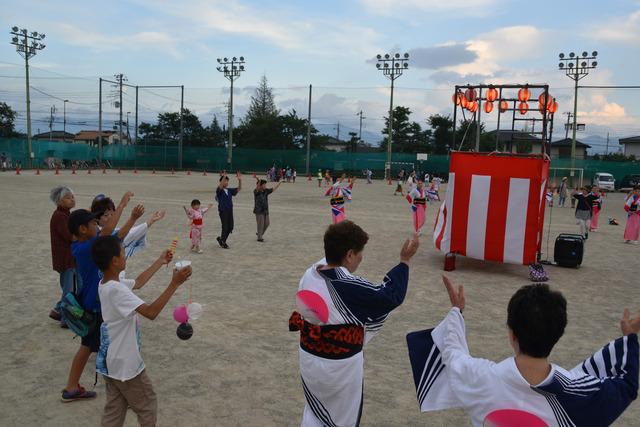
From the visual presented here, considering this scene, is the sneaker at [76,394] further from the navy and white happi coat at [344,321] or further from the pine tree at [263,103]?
the pine tree at [263,103]

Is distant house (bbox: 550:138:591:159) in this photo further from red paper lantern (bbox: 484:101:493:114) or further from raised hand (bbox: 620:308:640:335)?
raised hand (bbox: 620:308:640:335)

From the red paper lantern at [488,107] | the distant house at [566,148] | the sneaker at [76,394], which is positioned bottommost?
the sneaker at [76,394]

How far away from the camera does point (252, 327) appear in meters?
6.24

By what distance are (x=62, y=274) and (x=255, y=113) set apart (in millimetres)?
81970

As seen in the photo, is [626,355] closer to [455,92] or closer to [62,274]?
[62,274]

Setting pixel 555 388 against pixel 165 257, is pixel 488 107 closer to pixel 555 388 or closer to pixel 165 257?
pixel 165 257

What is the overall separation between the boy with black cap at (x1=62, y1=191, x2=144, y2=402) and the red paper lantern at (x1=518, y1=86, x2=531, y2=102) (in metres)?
8.88

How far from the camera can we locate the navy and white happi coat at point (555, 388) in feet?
6.26

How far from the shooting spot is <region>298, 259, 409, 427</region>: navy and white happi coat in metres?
2.68

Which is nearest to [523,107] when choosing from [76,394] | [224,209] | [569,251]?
[569,251]

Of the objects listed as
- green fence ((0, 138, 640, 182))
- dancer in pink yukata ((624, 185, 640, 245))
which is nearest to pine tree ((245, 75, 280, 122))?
green fence ((0, 138, 640, 182))

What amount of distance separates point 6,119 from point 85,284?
61598 millimetres

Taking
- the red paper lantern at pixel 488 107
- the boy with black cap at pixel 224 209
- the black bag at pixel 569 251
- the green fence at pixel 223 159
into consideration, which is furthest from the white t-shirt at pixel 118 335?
the green fence at pixel 223 159

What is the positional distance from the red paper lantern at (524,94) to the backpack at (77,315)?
9543mm
